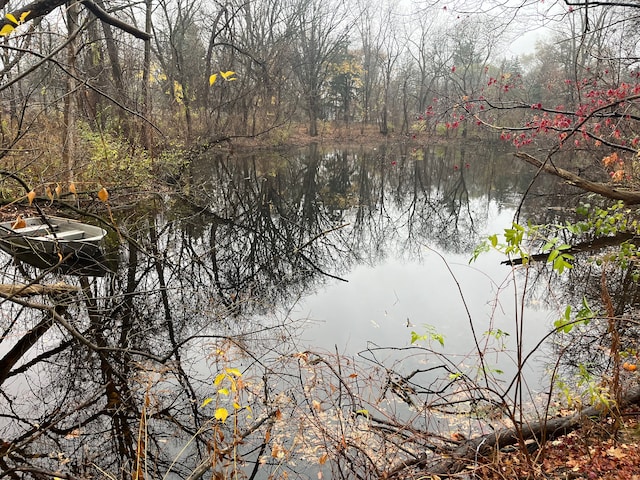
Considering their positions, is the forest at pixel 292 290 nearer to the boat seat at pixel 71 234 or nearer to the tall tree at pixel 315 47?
the boat seat at pixel 71 234

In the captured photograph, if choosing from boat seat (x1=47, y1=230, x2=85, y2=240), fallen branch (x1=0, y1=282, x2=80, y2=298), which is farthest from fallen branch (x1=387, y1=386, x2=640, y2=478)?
boat seat (x1=47, y1=230, x2=85, y2=240)

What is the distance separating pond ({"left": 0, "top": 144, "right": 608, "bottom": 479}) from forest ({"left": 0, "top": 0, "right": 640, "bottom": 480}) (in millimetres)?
36

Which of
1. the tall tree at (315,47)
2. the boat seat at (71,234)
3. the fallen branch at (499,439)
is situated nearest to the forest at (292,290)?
the fallen branch at (499,439)

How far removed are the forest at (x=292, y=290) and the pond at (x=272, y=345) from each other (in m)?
0.04

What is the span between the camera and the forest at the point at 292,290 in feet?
10.2

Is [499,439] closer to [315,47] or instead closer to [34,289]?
[34,289]

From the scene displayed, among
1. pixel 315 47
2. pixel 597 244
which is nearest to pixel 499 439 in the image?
pixel 597 244

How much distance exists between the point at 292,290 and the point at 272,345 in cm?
188

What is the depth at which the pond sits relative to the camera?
11.5 feet

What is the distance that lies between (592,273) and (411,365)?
4218 mm

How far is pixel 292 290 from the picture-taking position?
7207 mm

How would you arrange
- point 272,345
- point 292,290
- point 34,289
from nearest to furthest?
point 34,289, point 272,345, point 292,290

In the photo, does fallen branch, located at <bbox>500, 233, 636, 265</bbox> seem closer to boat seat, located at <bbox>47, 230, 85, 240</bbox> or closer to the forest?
the forest

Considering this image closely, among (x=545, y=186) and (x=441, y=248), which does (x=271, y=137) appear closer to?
(x=545, y=186)
